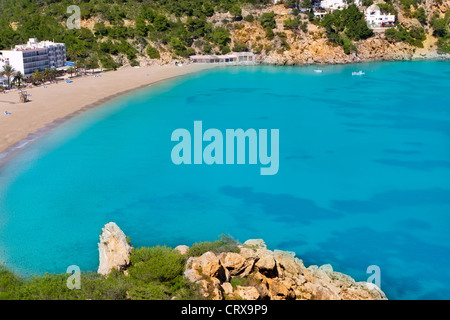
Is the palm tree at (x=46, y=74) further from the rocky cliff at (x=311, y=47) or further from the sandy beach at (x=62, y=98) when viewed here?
the rocky cliff at (x=311, y=47)

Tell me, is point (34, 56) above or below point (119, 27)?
below

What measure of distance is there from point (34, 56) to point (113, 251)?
1842 inches

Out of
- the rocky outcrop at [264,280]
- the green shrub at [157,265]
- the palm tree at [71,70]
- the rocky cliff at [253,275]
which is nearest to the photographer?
the rocky outcrop at [264,280]

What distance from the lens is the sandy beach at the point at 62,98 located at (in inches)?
1585

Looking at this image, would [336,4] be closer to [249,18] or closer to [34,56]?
[249,18]

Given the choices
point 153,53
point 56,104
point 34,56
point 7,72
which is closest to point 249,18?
point 153,53

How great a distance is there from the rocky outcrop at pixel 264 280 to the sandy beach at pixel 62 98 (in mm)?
23044

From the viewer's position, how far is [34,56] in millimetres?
59656

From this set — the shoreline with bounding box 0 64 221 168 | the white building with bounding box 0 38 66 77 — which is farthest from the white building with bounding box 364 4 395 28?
the white building with bounding box 0 38 66 77

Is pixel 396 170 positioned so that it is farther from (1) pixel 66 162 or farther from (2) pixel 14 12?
(2) pixel 14 12

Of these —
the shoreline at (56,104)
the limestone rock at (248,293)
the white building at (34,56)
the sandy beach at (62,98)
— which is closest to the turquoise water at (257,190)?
the shoreline at (56,104)

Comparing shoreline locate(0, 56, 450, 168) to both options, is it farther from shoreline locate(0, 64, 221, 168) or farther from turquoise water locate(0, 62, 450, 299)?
turquoise water locate(0, 62, 450, 299)

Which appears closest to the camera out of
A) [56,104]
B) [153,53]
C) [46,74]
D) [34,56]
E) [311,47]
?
[56,104]

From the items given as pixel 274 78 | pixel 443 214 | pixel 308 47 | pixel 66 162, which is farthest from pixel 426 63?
pixel 66 162
